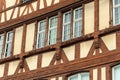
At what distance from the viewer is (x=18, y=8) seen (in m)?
20.2

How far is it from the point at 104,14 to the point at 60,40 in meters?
2.38

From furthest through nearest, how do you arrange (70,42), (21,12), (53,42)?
(21,12) < (53,42) < (70,42)

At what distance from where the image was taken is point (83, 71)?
16.1 meters

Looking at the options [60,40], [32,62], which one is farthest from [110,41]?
[32,62]

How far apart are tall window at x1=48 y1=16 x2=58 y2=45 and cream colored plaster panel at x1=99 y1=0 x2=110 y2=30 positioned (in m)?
2.62

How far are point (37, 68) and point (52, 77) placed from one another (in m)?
1.02

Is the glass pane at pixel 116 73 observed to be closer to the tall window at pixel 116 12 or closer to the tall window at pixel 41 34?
the tall window at pixel 116 12

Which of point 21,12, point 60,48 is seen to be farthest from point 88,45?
point 21,12

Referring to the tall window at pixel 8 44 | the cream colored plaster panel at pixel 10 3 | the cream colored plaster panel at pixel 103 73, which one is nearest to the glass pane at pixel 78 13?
the cream colored plaster panel at pixel 103 73

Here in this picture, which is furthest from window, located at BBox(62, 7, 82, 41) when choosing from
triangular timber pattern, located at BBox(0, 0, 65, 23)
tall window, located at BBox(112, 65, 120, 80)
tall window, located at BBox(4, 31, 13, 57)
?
tall window, located at BBox(4, 31, 13, 57)

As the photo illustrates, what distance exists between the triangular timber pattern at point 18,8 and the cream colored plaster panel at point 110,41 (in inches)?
141

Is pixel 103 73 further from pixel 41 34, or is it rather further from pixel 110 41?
pixel 41 34

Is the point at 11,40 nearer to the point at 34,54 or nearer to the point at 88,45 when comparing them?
the point at 34,54

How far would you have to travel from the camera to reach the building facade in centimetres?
1571
